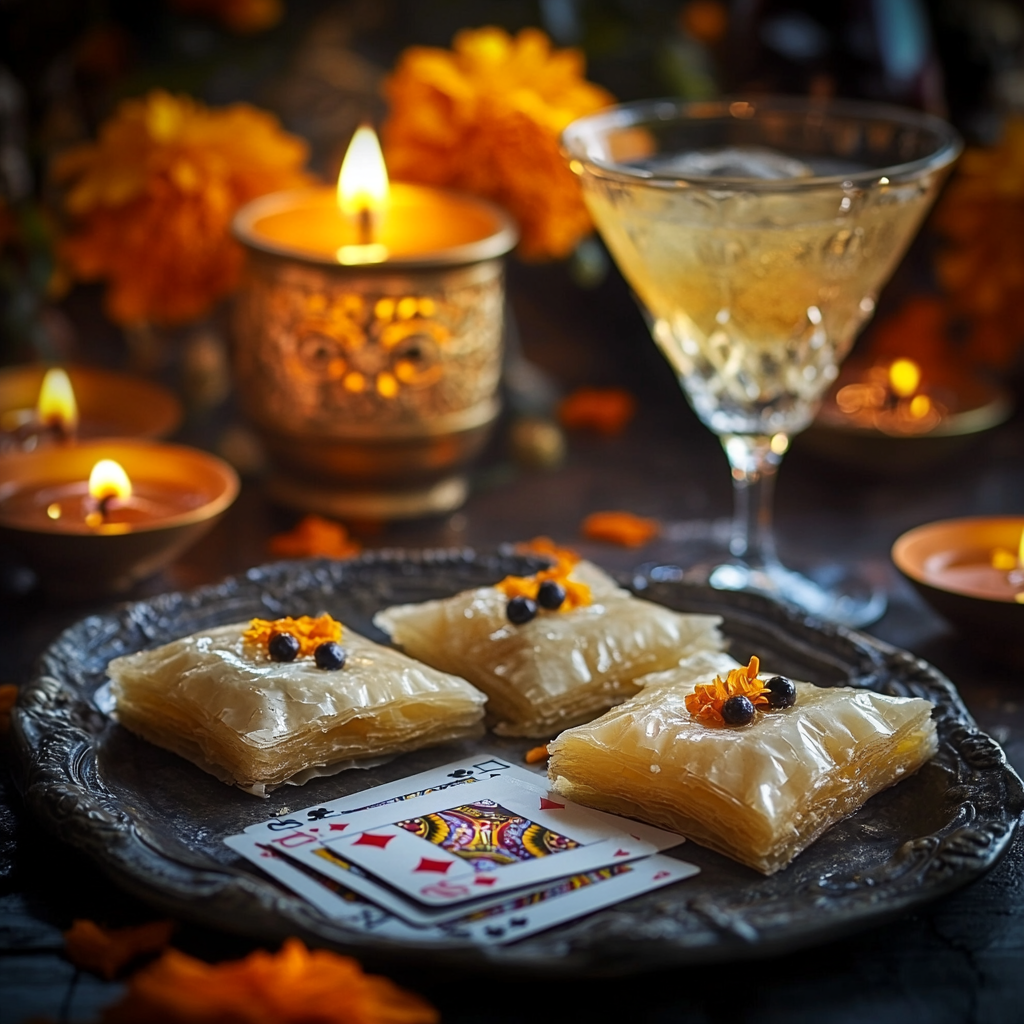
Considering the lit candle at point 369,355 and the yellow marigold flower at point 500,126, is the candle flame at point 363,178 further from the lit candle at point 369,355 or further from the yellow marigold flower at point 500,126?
the yellow marigold flower at point 500,126

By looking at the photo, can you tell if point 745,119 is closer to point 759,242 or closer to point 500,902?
point 759,242

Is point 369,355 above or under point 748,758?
above

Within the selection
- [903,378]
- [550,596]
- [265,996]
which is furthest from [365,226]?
[265,996]

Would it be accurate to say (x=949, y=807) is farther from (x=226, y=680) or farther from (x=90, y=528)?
(x=90, y=528)

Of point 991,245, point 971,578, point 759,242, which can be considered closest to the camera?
point 759,242

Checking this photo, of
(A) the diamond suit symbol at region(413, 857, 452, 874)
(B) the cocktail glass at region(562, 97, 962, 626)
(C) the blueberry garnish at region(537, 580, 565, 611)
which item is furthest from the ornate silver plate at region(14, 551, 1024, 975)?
(B) the cocktail glass at region(562, 97, 962, 626)

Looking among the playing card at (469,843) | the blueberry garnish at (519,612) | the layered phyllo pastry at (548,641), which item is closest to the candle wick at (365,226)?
the layered phyllo pastry at (548,641)

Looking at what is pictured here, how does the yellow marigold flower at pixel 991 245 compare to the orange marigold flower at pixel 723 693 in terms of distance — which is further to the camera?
the yellow marigold flower at pixel 991 245

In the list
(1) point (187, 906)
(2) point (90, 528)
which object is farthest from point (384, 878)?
(2) point (90, 528)
